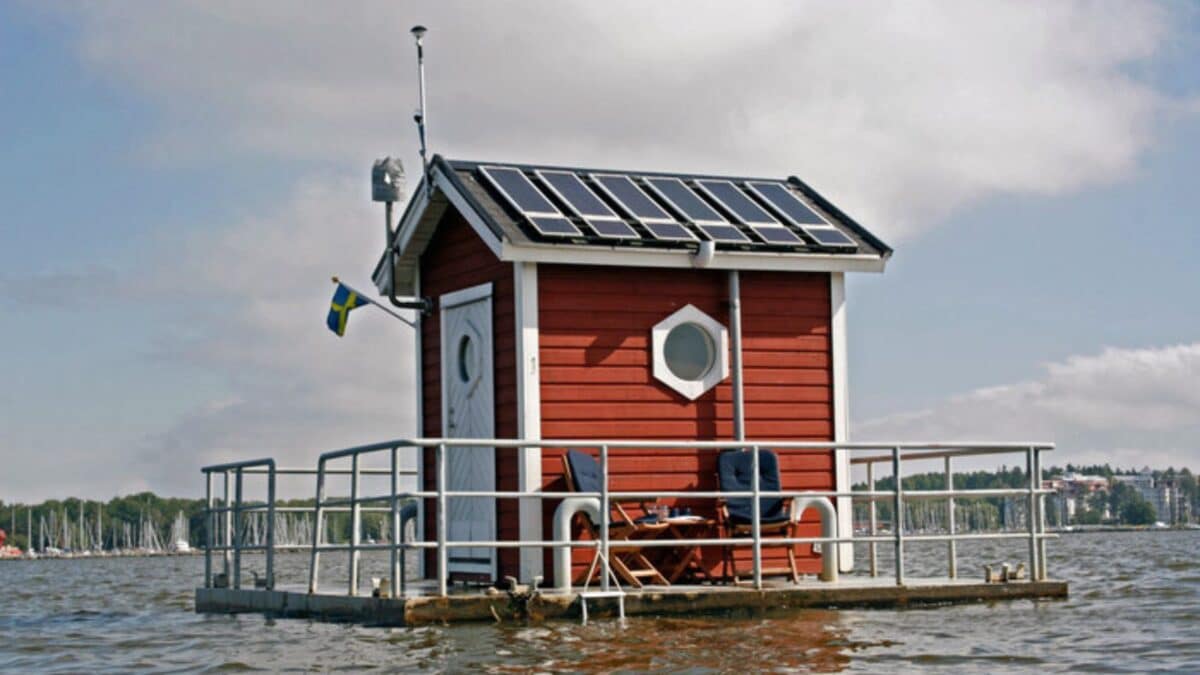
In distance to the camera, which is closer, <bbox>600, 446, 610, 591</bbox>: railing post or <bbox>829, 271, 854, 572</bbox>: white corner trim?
<bbox>600, 446, 610, 591</bbox>: railing post

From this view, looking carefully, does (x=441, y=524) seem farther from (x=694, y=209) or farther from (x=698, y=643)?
(x=694, y=209)

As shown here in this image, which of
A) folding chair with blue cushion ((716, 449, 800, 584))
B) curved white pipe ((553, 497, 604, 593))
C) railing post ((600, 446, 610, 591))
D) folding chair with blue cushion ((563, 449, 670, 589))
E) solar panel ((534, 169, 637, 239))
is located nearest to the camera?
railing post ((600, 446, 610, 591))

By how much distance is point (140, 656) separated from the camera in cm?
1460

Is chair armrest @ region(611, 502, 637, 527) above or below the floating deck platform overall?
above

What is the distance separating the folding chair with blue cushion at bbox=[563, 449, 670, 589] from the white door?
1202mm

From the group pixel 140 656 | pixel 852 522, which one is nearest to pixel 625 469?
pixel 852 522

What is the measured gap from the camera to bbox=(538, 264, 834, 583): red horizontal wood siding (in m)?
16.6

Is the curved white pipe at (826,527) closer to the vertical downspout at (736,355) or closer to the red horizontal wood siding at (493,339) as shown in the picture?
the vertical downspout at (736,355)

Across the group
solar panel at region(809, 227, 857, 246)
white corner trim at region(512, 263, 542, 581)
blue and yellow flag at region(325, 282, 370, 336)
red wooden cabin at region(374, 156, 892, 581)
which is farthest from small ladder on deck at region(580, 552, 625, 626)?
blue and yellow flag at region(325, 282, 370, 336)

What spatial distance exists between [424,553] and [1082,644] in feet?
26.2

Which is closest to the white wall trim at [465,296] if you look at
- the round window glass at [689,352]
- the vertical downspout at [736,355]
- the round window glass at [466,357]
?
the round window glass at [466,357]

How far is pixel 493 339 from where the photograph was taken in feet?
56.1

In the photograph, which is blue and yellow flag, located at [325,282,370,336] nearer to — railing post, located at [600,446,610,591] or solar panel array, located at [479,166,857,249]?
solar panel array, located at [479,166,857,249]

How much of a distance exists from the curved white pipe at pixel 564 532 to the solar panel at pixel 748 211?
10.9 feet
